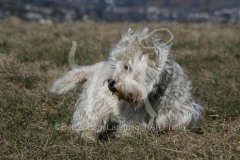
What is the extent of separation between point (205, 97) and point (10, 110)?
258 centimetres

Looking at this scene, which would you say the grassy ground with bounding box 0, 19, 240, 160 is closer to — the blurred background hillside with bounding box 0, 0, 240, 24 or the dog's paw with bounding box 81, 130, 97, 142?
the dog's paw with bounding box 81, 130, 97, 142

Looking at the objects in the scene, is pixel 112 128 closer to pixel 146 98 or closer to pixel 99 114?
pixel 99 114

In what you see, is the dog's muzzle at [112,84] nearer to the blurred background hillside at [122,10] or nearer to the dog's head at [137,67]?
the dog's head at [137,67]

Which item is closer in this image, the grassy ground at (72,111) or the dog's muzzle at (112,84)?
the grassy ground at (72,111)

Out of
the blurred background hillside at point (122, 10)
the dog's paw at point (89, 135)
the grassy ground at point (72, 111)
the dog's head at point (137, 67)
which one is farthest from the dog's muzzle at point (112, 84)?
the blurred background hillside at point (122, 10)

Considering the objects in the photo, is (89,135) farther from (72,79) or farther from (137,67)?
(72,79)

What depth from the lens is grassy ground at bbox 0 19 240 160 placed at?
16.9ft

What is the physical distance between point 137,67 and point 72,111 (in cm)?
167

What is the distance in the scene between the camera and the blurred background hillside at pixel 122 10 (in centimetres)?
2825

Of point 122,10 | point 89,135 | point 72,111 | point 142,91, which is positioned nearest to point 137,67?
point 142,91

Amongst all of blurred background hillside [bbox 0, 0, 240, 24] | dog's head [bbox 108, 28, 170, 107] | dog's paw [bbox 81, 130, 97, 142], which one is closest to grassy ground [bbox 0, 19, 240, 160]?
dog's paw [bbox 81, 130, 97, 142]

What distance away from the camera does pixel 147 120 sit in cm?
592

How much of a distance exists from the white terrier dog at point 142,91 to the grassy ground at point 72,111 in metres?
0.22

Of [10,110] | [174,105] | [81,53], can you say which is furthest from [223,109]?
[81,53]
